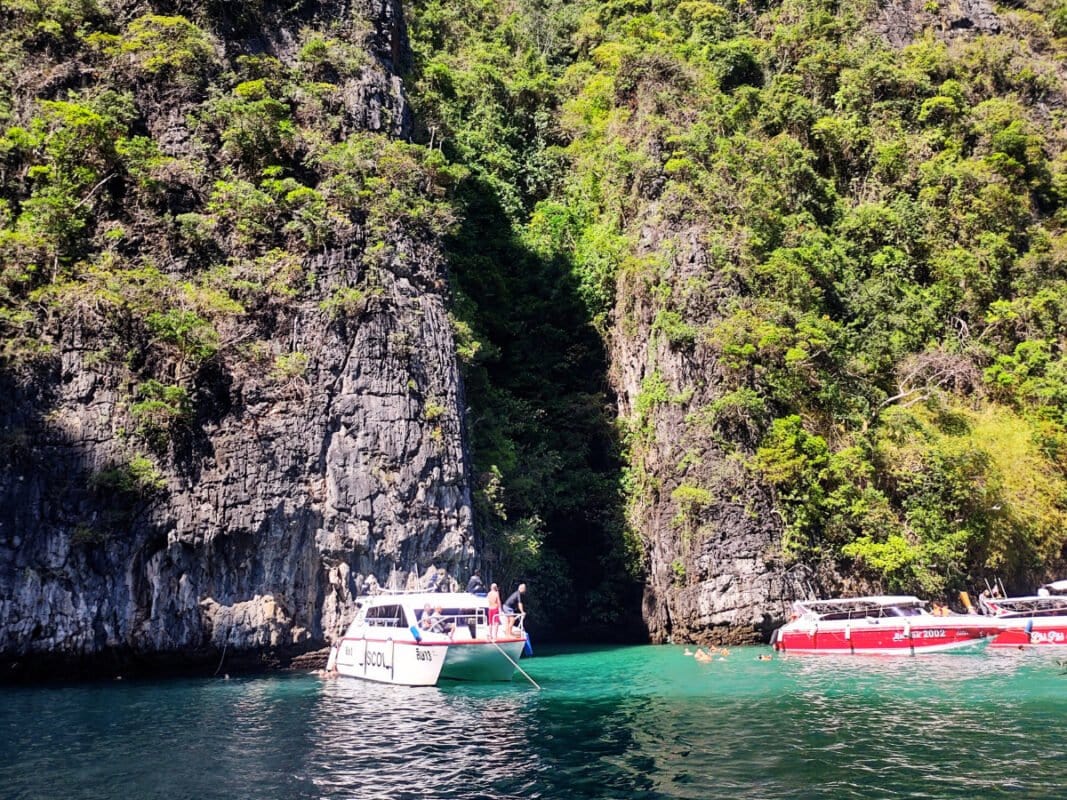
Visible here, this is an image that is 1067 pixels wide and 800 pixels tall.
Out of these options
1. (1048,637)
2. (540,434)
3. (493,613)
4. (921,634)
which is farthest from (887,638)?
(540,434)

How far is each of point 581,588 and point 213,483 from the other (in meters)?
17.8

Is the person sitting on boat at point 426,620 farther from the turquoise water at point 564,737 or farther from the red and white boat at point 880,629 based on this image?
the red and white boat at point 880,629

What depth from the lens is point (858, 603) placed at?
29078 mm

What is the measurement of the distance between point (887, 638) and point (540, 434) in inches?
659

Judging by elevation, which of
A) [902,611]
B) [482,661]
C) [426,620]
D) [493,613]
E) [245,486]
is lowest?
[482,661]

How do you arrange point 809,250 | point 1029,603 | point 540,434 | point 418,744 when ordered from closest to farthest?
point 418,744
point 1029,603
point 540,434
point 809,250

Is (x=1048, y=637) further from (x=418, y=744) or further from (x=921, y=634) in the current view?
(x=418, y=744)

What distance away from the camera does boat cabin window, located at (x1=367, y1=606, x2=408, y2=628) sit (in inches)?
920

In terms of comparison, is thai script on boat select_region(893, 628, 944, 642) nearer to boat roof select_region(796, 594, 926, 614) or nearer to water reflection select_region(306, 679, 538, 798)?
boat roof select_region(796, 594, 926, 614)

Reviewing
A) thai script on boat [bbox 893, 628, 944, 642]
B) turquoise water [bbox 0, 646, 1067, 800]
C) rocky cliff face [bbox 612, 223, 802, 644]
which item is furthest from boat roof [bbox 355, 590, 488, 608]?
thai script on boat [bbox 893, 628, 944, 642]

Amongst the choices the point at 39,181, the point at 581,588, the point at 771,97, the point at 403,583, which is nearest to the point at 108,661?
the point at 403,583

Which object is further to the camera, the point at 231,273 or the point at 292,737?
the point at 231,273

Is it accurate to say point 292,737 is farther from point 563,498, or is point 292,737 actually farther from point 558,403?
point 558,403

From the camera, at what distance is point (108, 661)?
24.9 metres
